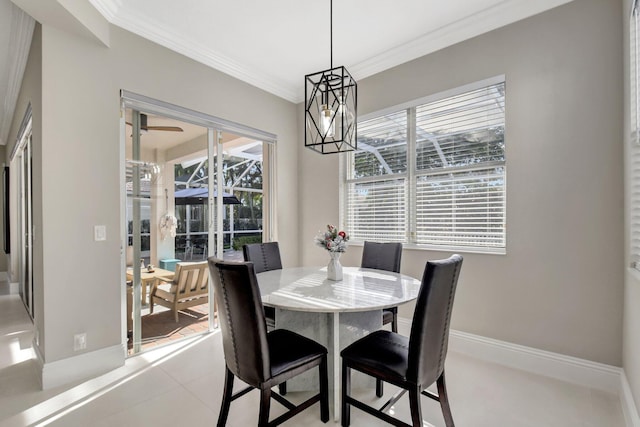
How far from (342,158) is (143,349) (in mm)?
2939

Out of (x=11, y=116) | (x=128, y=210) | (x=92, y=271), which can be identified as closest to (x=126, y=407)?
(x=92, y=271)

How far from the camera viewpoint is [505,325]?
106 inches

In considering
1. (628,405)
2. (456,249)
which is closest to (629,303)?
(628,405)

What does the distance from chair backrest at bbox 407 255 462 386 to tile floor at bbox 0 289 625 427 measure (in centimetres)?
58

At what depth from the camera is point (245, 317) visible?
157cm

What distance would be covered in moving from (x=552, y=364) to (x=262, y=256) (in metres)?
2.58

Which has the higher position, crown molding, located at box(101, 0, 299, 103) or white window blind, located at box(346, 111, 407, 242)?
crown molding, located at box(101, 0, 299, 103)

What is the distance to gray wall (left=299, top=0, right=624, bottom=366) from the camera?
7.38 feet

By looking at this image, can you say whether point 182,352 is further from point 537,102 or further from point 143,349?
point 537,102

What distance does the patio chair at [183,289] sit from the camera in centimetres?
308

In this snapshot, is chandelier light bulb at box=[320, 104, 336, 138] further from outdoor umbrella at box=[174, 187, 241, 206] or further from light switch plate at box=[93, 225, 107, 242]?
light switch plate at box=[93, 225, 107, 242]

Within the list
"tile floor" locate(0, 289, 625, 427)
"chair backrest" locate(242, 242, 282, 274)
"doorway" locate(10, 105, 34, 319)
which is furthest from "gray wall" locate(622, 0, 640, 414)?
"doorway" locate(10, 105, 34, 319)

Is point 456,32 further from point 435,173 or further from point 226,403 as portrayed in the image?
point 226,403

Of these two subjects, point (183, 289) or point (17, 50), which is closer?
point (17, 50)
